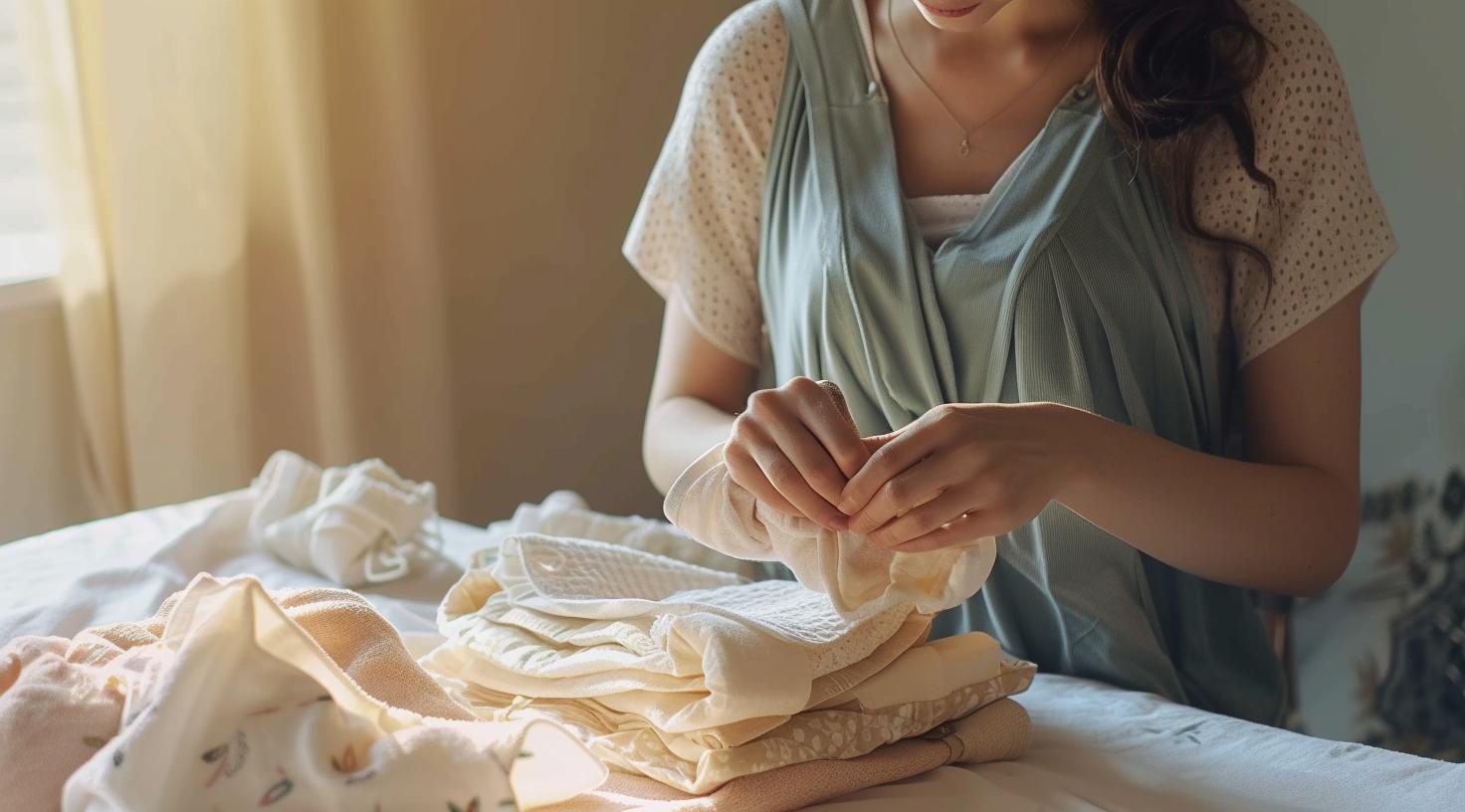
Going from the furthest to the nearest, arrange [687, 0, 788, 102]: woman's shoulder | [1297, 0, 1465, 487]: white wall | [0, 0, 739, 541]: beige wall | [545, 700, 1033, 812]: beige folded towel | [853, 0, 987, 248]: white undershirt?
1. [0, 0, 739, 541]: beige wall
2. [1297, 0, 1465, 487]: white wall
3. [687, 0, 788, 102]: woman's shoulder
4. [853, 0, 987, 248]: white undershirt
5. [545, 700, 1033, 812]: beige folded towel

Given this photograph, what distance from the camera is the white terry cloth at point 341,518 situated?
4.20 ft

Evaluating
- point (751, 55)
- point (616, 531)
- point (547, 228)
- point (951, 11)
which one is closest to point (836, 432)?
point (951, 11)

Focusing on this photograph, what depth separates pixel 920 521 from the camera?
0.83 meters

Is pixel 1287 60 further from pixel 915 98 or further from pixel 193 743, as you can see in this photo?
pixel 193 743

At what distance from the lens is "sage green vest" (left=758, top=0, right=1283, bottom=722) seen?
3.75 ft

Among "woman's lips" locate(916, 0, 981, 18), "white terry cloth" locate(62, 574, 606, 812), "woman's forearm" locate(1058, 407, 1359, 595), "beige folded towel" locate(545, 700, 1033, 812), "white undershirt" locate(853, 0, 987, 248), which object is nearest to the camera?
"white terry cloth" locate(62, 574, 606, 812)

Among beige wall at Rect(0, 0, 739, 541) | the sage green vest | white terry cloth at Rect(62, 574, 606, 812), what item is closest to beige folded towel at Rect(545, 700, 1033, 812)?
white terry cloth at Rect(62, 574, 606, 812)

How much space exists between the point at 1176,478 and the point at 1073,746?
23 cm

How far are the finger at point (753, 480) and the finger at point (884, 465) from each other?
4 cm

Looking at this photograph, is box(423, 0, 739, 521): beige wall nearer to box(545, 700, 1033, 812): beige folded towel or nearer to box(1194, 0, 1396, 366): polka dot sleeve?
box(1194, 0, 1396, 366): polka dot sleeve

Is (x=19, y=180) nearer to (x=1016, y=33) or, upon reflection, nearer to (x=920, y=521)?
(x=1016, y=33)

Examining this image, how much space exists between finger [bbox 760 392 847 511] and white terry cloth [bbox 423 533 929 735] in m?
0.09

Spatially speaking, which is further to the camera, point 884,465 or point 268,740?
point 884,465

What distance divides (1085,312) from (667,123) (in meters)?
1.43
